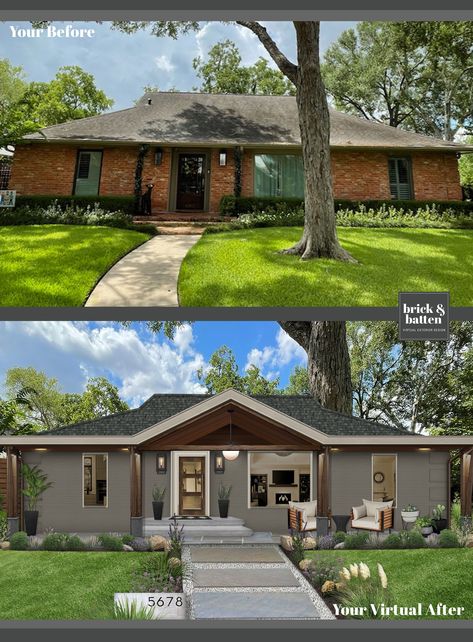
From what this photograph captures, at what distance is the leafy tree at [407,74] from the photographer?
792cm

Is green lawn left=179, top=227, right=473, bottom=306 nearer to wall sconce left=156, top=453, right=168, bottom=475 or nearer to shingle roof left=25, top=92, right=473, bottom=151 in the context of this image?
shingle roof left=25, top=92, right=473, bottom=151

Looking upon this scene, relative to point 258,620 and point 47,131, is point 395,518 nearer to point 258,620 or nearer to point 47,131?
point 258,620

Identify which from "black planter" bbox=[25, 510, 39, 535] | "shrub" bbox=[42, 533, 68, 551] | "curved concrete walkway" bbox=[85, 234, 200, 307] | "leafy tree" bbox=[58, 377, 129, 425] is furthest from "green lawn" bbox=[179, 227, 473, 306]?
"black planter" bbox=[25, 510, 39, 535]

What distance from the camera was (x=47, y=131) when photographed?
33.8 feet

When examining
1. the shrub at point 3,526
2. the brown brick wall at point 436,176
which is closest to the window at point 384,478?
the brown brick wall at point 436,176

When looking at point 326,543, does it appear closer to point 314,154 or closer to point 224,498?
point 224,498

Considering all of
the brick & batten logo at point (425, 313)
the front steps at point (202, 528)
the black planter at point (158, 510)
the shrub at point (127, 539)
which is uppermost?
the brick & batten logo at point (425, 313)

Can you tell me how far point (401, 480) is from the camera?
27.7ft

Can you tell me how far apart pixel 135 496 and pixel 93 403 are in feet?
4.81

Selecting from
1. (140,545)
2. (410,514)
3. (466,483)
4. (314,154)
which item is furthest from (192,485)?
(314,154)

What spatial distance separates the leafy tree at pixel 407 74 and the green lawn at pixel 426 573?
652 centimetres

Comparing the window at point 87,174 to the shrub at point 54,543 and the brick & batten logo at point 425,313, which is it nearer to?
the shrub at point 54,543

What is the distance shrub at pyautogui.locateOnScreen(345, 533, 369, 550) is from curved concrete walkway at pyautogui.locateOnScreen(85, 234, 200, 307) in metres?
3.85

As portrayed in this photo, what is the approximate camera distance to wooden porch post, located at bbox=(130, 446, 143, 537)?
26.6ft
